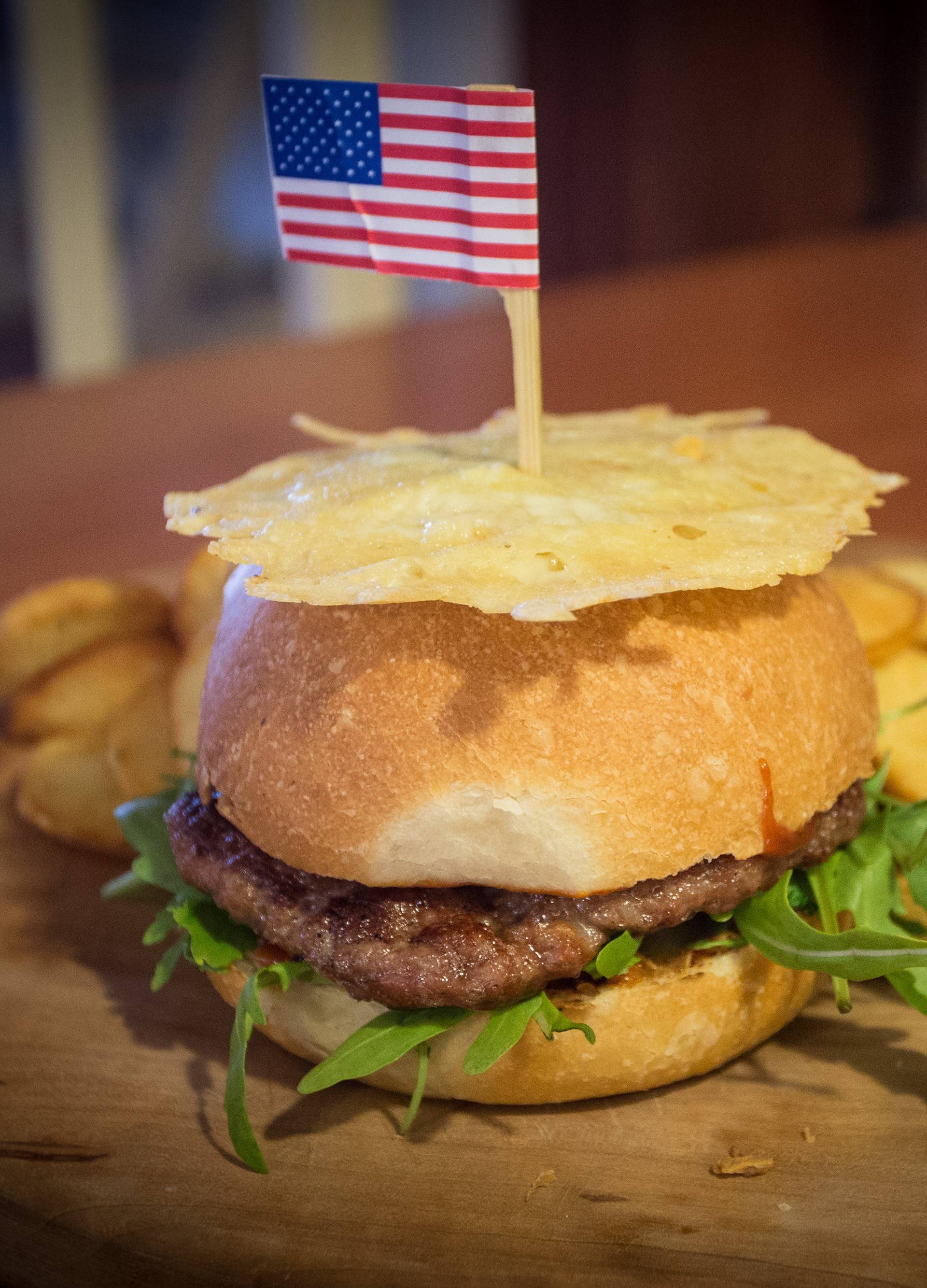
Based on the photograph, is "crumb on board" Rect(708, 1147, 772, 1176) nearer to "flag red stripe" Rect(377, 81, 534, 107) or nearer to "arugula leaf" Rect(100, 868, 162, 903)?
"arugula leaf" Rect(100, 868, 162, 903)

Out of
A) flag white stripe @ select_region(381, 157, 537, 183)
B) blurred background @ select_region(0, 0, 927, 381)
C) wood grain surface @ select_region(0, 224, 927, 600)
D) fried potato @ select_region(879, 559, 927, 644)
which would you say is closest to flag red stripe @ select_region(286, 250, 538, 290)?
flag white stripe @ select_region(381, 157, 537, 183)

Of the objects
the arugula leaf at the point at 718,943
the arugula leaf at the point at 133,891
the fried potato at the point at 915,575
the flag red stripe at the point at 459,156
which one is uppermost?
the flag red stripe at the point at 459,156

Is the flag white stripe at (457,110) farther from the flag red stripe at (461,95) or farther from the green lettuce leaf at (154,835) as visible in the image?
the green lettuce leaf at (154,835)

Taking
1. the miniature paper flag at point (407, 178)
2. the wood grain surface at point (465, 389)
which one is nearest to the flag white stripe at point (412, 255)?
the miniature paper flag at point (407, 178)

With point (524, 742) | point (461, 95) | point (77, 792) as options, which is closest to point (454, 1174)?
point (524, 742)

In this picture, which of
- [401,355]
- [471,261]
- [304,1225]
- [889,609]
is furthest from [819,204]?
[304,1225]

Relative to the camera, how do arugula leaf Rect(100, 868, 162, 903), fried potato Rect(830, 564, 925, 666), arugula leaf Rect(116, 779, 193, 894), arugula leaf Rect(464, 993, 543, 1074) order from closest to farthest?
arugula leaf Rect(464, 993, 543, 1074) < arugula leaf Rect(116, 779, 193, 894) < arugula leaf Rect(100, 868, 162, 903) < fried potato Rect(830, 564, 925, 666)

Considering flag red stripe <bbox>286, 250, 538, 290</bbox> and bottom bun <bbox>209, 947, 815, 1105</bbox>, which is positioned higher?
flag red stripe <bbox>286, 250, 538, 290</bbox>

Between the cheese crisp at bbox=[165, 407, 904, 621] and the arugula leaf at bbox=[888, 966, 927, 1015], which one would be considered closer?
the cheese crisp at bbox=[165, 407, 904, 621]
